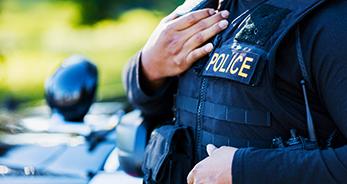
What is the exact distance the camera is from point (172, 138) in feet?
5.59

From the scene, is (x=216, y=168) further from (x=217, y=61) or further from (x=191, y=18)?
(x=191, y=18)

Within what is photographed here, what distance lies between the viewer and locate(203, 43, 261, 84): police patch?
1498 millimetres

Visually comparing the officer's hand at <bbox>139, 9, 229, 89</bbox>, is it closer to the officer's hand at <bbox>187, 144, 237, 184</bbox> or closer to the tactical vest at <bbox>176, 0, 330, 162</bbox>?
the tactical vest at <bbox>176, 0, 330, 162</bbox>

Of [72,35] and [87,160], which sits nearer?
[87,160]

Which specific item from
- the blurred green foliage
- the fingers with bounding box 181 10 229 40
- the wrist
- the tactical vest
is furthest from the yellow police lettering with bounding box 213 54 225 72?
the blurred green foliage

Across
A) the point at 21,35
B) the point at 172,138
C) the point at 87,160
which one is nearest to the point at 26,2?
the point at 21,35

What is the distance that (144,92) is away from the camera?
6.31ft

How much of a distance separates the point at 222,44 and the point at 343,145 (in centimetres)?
36

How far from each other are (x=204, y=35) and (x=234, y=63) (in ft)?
0.58

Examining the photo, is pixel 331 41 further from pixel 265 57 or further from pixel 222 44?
pixel 222 44

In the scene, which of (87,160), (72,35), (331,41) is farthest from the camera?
(72,35)

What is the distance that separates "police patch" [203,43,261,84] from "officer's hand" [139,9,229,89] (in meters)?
0.06

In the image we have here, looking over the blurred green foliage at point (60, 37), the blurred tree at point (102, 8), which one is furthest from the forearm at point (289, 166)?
the blurred tree at point (102, 8)

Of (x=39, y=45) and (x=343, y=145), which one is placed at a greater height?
(x=343, y=145)
